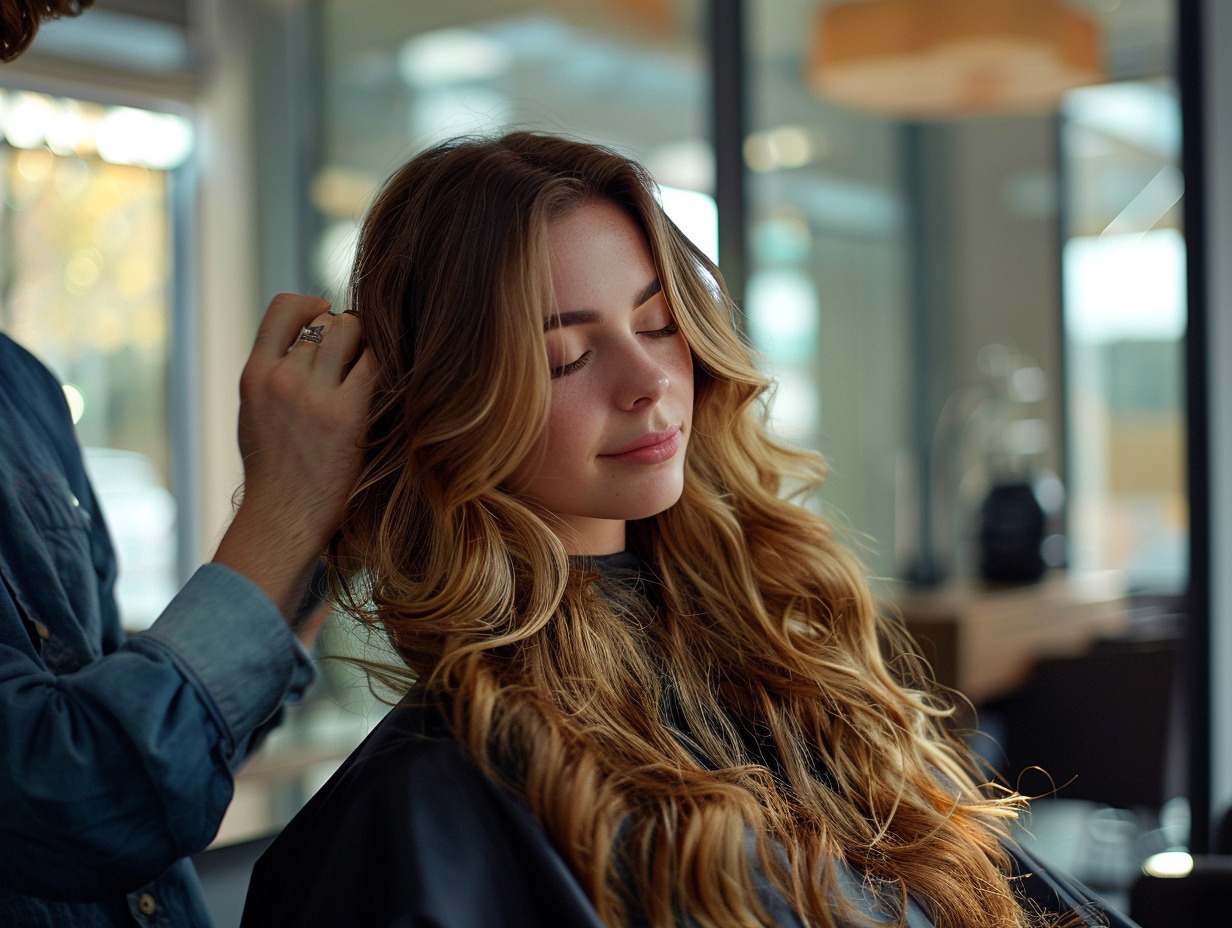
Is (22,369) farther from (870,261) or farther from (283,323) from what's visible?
(870,261)

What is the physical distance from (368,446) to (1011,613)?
3346 millimetres

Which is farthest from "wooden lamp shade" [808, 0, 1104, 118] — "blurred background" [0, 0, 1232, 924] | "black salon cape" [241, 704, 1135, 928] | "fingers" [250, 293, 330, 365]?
"black salon cape" [241, 704, 1135, 928]

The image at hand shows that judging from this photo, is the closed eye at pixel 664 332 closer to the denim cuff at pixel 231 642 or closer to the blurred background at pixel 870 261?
the denim cuff at pixel 231 642

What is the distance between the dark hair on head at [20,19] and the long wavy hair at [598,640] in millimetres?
352

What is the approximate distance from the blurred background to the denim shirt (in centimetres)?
135

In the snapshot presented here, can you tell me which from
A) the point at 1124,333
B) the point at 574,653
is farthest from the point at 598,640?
the point at 1124,333

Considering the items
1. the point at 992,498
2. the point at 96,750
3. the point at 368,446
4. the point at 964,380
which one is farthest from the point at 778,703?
the point at 964,380

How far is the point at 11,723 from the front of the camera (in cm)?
84

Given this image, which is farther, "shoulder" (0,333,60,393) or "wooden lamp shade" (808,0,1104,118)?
"wooden lamp shade" (808,0,1104,118)

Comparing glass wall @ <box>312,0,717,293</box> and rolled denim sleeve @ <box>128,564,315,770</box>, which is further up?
glass wall @ <box>312,0,717,293</box>

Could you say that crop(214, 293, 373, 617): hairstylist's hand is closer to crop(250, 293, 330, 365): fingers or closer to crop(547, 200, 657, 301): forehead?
crop(250, 293, 330, 365): fingers

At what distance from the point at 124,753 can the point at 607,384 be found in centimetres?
53

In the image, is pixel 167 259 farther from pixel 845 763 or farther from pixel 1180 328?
pixel 845 763

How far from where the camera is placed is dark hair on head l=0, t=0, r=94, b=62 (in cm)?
104
